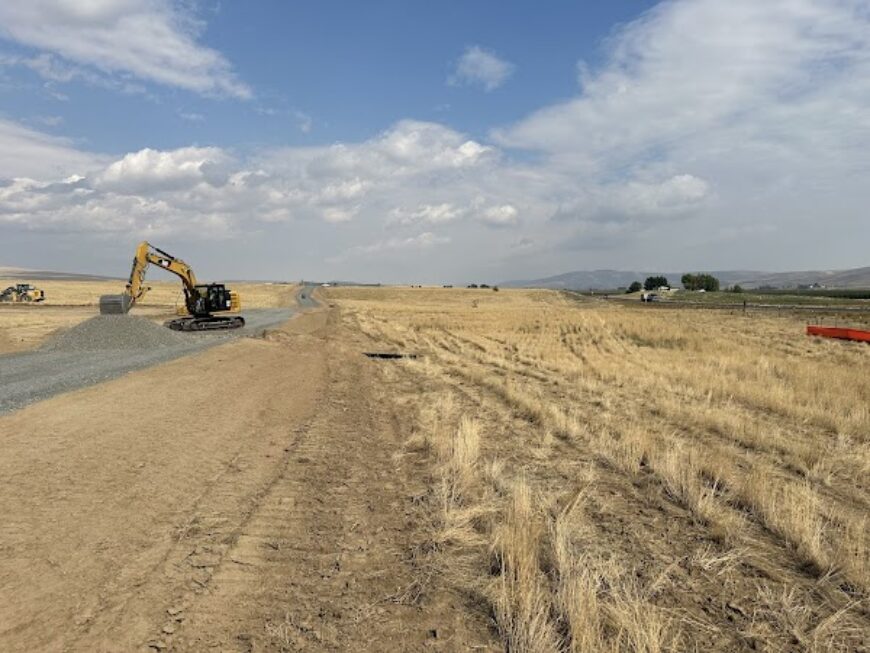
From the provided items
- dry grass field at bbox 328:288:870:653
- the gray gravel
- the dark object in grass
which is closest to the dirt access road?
dry grass field at bbox 328:288:870:653

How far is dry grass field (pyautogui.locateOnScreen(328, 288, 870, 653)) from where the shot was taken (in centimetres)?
440

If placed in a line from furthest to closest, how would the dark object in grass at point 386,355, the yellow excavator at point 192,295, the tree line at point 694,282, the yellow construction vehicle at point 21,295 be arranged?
1. the tree line at point 694,282
2. the yellow construction vehicle at point 21,295
3. the yellow excavator at point 192,295
4. the dark object in grass at point 386,355

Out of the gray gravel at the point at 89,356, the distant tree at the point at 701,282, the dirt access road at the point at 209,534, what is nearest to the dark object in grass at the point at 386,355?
the gray gravel at the point at 89,356

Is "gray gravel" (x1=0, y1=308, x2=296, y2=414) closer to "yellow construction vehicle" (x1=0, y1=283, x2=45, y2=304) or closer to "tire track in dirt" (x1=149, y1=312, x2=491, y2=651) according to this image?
"tire track in dirt" (x1=149, y1=312, x2=491, y2=651)

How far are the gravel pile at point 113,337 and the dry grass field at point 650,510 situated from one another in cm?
1258

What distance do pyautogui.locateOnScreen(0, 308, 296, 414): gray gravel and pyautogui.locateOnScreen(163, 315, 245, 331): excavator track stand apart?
16.3 ft

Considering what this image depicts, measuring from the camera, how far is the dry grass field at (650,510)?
4402 mm

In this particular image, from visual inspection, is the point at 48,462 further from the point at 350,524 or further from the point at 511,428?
the point at 511,428

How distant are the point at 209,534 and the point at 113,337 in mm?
20347

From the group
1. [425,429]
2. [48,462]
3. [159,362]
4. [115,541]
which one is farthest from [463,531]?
[159,362]

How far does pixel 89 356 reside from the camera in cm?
2033

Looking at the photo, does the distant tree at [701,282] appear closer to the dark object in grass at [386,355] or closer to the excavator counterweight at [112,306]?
the dark object in grass at [386,355]

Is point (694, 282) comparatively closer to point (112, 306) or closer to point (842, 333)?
point (842, 333)

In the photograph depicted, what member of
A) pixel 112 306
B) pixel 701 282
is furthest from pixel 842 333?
pixel 701 282
